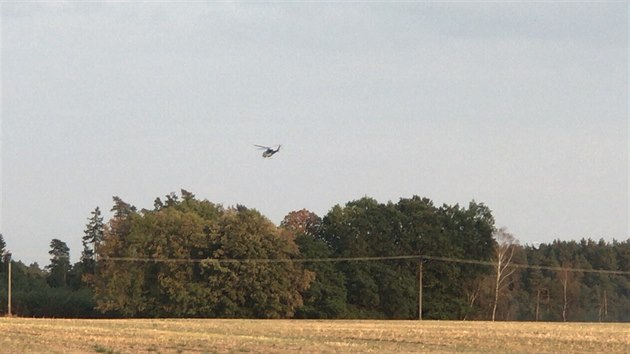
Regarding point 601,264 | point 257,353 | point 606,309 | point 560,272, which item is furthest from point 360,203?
point 257,353

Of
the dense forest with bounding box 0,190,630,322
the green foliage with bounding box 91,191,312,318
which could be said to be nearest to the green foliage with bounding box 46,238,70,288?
the dense forest with bounding box 0,190,630,322

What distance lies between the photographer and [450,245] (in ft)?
342

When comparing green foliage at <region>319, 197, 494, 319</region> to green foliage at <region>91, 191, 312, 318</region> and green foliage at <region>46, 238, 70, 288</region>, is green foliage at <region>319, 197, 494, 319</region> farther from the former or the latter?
green foliage at <region>46, 238, 70, 288</region>

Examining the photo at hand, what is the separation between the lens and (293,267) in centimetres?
9444

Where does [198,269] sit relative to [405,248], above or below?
below

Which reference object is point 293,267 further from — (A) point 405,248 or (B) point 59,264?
(B) point 59,264

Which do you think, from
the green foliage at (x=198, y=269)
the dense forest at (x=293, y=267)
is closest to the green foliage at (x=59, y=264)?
the dense forest at (x=293, y=267)

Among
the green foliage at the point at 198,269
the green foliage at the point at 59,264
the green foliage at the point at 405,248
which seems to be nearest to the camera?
the green foliage at the point at 198,269

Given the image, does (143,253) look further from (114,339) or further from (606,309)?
(606,309)

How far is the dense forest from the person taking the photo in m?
91.3

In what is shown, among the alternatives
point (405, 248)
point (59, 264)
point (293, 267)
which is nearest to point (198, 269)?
point (293, 267)

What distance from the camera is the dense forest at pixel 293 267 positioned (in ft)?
300

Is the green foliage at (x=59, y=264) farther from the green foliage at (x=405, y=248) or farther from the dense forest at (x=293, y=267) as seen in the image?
the green foliage at (x=405, y=248)

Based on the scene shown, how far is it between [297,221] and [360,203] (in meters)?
15.5
